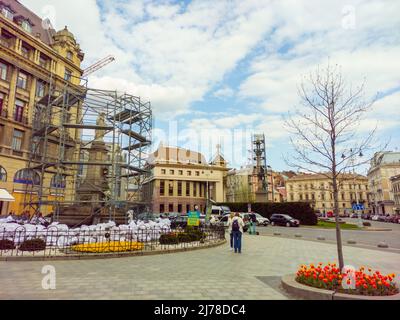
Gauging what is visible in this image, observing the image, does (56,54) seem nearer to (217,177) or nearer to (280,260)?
(280,260)

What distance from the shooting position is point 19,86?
33.3 metres

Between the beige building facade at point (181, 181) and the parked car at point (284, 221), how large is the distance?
31.0 metres

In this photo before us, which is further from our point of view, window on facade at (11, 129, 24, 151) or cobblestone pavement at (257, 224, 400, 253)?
window on facade at (11, 129, 24, 151)

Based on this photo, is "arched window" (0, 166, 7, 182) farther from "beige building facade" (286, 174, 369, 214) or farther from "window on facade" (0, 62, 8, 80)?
"beige building facade" (286, 174, 369, 214)

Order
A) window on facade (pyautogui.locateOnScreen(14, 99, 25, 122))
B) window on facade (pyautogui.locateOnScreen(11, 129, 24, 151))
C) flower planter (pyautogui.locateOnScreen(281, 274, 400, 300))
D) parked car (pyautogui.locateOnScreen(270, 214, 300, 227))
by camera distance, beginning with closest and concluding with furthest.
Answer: flower planter (pyautogui.locateOnScreen(281, 274, 400, 300)), window on facade (pyautogui.locateOnScreen(11, 129, 24, 151)), window on facade (pyautogui.locateOnScreen(14, 99, 25, 122)), parked car (pyautogui.locateOnScreen(270, 214, 300, 227))

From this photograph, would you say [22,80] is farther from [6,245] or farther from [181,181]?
[181,181]

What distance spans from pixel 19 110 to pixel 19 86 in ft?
9.26

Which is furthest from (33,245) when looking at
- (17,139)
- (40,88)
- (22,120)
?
(40,88)

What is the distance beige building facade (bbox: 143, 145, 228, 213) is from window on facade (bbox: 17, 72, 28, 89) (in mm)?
37338

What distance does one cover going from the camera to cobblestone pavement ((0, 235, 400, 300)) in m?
6.22

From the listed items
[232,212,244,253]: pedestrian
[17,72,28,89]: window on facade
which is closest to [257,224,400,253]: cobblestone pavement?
[232,212,244,253]: pedestrian

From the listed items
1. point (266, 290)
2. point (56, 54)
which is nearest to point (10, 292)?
point (266, 290)

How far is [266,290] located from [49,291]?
16.2ft

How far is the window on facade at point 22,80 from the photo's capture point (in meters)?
33.5
